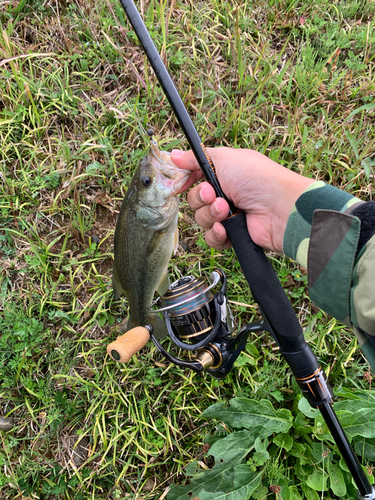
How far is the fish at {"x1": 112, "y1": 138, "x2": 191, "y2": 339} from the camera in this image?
225 cm

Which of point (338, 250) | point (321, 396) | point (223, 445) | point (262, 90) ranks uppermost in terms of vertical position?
point (262, 90)

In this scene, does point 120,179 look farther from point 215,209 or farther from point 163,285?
point 215,209

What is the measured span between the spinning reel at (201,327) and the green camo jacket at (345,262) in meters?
0.65

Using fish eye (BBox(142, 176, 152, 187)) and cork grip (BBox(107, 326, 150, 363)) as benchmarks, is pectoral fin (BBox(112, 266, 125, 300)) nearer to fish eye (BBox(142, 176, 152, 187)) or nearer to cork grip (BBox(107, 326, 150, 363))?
cork grip (BBox(107, 326, 150, 363))

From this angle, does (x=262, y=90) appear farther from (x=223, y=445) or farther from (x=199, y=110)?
(x=223, y=445)

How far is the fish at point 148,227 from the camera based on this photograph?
2246 millimetres

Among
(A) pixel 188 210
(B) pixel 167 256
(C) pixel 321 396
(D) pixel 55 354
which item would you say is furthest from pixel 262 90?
(D) pixel 55 354

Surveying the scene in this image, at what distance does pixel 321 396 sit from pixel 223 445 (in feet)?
3.65

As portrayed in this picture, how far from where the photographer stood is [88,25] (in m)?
3.30

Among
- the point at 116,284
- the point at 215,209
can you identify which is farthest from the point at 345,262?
the point at 116,284

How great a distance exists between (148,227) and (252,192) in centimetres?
73

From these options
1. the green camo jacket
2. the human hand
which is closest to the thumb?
the human hand

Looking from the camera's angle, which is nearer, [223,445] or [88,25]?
[223,445]

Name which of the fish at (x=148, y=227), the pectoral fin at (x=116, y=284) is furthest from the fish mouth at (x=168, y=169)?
the pectoral fin at (x=116, y=284)
